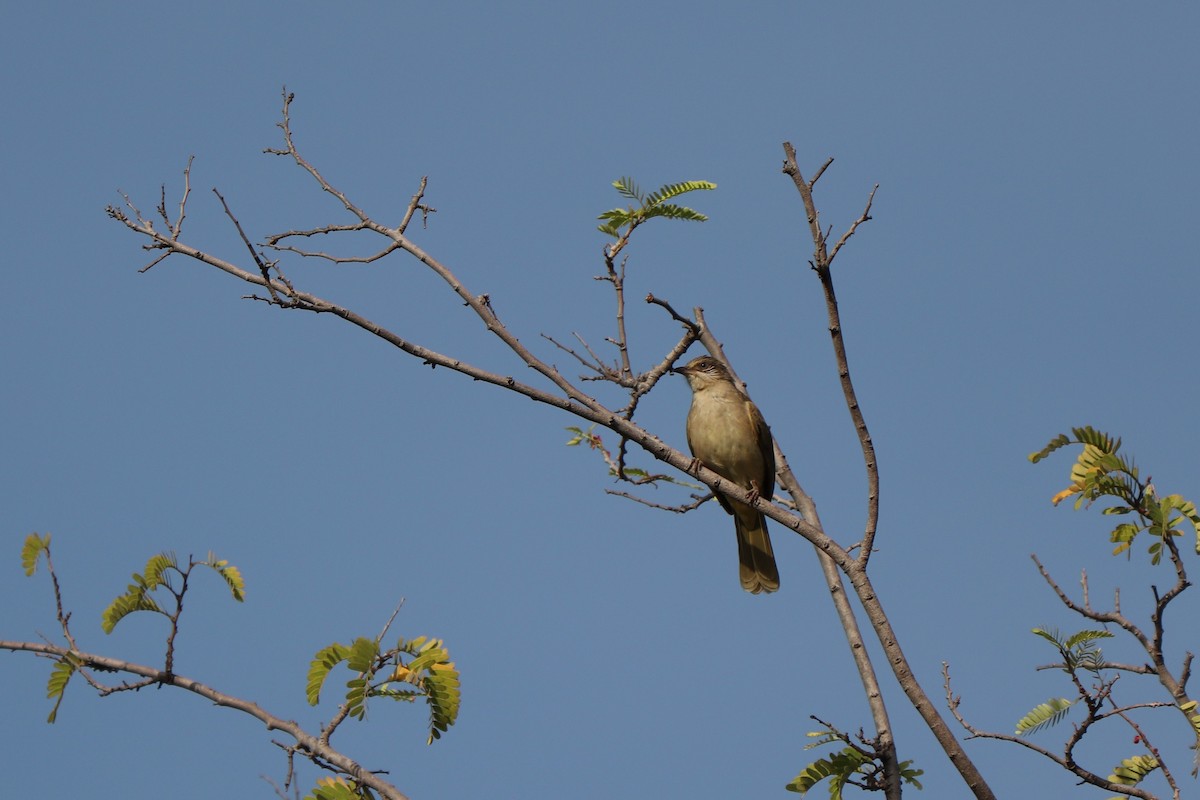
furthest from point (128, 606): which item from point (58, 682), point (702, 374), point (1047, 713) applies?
point (702, 374)

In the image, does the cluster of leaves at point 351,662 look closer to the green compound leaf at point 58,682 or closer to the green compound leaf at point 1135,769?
the green compound leaf at point 58,682

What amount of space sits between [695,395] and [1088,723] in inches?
213

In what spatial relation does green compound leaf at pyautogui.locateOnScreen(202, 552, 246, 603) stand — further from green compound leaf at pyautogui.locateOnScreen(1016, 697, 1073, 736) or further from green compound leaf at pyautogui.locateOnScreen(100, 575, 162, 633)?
green compound leaf at pyautogui.locateOnScreen(1016, 697, 1073, 736)

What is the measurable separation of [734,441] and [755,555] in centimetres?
99

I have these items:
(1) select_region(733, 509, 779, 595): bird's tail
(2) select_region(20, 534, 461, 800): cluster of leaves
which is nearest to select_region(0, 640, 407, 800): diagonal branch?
(2) select_region(20, 534, 461, 800): cluster of leaves

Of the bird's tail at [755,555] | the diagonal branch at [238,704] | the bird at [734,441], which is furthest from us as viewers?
the bird at [734,441]

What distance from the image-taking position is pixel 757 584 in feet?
29.2

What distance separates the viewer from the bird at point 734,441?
29.6ft

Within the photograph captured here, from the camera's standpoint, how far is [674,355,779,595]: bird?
29.6ft

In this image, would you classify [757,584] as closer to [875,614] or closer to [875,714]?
[875,714]

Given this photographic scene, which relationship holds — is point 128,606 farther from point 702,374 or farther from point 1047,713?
point 702,374

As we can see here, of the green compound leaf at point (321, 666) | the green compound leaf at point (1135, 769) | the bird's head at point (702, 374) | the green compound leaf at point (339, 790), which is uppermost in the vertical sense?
the bird's head at point (702, 374)

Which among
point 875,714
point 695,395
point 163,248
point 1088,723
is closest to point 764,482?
point 695,395

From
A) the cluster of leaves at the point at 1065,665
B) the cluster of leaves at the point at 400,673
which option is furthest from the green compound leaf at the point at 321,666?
the cluster of leaves at the point at 1065,665
